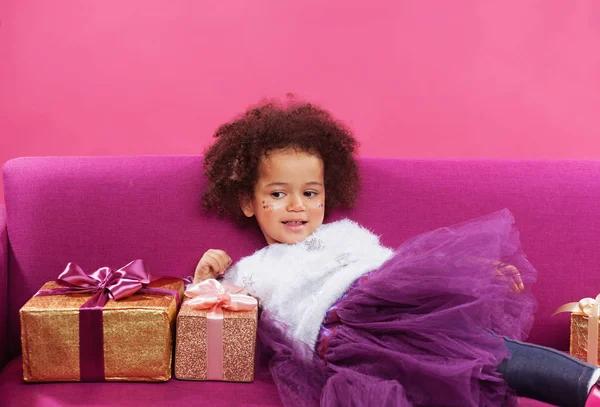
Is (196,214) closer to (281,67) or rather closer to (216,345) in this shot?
(216,345)

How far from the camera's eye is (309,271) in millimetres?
2002

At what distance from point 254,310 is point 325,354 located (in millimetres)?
231

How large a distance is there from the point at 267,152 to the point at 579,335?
96 centimetres

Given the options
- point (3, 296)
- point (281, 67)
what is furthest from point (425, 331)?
point (281, 67)

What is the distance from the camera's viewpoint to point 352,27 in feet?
8.86

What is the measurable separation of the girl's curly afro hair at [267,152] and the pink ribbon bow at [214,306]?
0.99 feet

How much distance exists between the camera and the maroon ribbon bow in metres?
1.86

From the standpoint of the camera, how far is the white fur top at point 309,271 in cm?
189

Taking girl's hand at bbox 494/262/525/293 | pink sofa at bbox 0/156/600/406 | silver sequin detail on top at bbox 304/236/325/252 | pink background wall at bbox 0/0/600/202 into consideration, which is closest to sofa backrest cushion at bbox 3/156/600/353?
pink sofa at bbox 0/156/600/406

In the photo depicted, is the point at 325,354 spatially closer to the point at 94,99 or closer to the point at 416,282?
the point at 416,282

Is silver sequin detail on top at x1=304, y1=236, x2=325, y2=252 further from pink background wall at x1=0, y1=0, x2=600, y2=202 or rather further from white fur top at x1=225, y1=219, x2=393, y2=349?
pink background wall at x1=0, y1=0, x2=600, y2=202

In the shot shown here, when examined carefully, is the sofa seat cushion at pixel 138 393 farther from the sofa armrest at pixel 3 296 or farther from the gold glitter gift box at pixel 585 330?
the gold glitter gift box at pixel 585 330

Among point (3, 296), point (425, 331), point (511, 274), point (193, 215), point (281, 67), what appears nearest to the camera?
point (425, 331)

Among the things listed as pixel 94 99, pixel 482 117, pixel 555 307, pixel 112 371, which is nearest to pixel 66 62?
pixel 94 99
